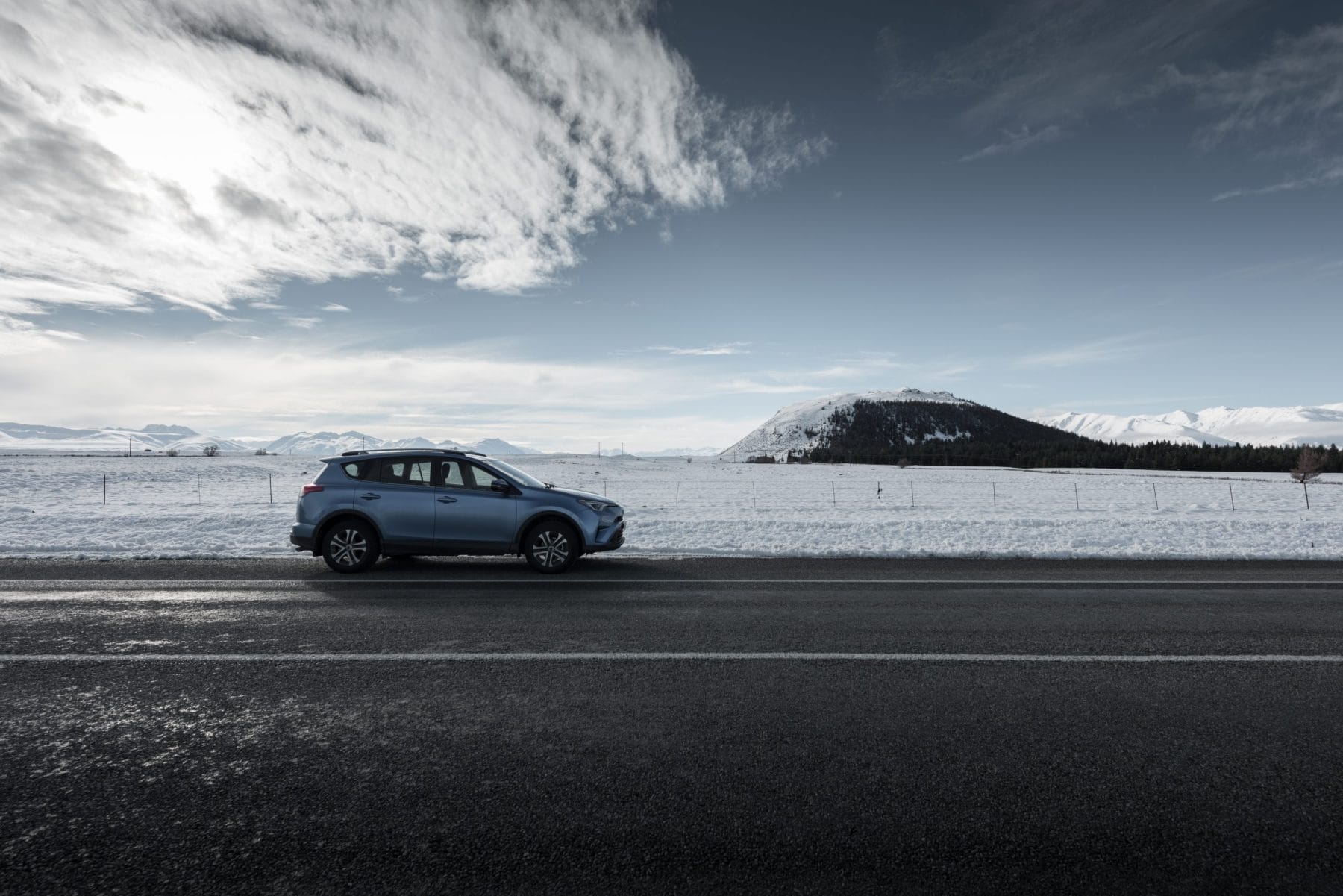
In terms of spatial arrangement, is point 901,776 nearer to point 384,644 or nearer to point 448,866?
point 448,866

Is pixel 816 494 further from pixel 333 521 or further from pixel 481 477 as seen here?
pixel 333 521

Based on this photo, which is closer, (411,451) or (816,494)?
(411,451)

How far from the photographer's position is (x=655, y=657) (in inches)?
211

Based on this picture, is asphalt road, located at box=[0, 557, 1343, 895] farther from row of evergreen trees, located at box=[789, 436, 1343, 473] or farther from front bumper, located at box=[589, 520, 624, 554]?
row of evergreen trees, located at box=[789, 436, 1343, 473]

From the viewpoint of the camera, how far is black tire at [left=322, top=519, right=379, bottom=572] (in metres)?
9.73

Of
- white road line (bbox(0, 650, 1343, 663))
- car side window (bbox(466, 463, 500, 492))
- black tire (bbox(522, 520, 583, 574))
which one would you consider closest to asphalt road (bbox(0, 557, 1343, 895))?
white road line (bbox(0, 650, 1343, 663))

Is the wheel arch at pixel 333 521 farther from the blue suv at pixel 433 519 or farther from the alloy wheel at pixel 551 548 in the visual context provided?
the alloy wheel at pixel 551 548

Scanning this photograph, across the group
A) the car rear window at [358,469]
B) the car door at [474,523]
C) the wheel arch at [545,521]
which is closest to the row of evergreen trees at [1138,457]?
the wheel arch at [545,521]

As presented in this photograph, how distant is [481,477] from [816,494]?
28.0 meters

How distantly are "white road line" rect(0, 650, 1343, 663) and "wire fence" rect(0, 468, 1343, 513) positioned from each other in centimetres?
1804

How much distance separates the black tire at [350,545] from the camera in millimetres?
9727

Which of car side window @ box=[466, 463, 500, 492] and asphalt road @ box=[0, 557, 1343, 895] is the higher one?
car side window @ box=[466, 463, 500, 492]

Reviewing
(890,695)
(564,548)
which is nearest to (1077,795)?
(890,695)

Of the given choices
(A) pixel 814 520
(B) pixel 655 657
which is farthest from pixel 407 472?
(A) pixel 814 520
